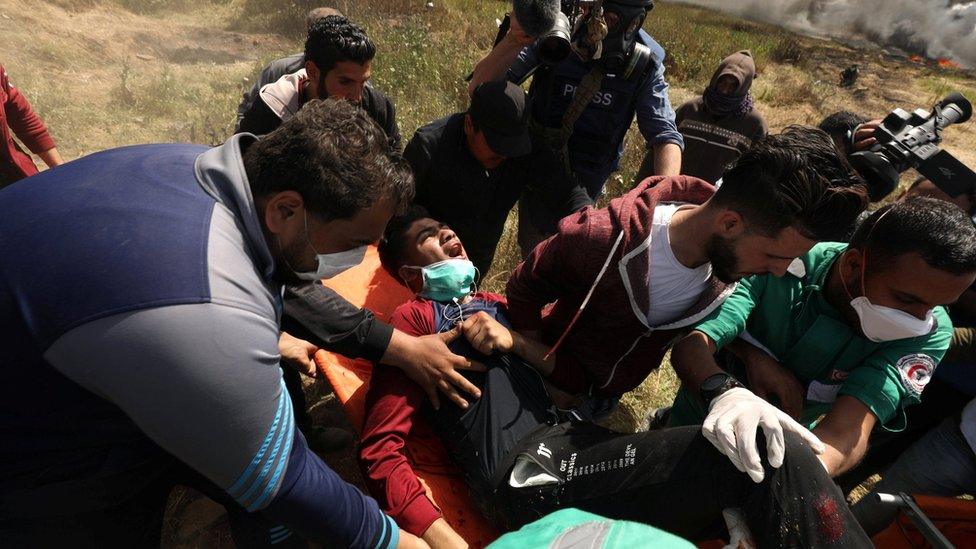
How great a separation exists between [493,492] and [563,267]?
0.84 m

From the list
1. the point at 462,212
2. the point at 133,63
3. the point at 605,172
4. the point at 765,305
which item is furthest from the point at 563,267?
the point at 133,63

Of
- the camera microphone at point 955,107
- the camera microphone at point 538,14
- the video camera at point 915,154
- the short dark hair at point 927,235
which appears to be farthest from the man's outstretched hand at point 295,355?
the camera microphone at point 955,107

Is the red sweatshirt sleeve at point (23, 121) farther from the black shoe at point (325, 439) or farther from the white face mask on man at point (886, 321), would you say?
the white face mask on man at point (886, 321)

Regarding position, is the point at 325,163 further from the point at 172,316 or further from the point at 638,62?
the point at 638,62

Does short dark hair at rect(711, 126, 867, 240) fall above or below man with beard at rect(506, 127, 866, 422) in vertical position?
above

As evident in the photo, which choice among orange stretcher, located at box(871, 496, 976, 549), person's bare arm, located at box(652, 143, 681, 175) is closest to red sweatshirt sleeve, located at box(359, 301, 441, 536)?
orange stretcher, located at box(871, 496, 976, 549)

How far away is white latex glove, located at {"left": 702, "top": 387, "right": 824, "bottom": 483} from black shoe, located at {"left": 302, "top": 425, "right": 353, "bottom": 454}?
178 centimetres

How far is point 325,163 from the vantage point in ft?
4.29

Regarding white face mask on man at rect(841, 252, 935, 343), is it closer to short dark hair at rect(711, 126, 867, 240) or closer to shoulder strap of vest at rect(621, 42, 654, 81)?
short dark hair at rect(711, 126, 867, 240)

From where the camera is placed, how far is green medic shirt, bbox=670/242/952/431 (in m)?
1.93

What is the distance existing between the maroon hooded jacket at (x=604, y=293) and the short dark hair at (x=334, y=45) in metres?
1.55

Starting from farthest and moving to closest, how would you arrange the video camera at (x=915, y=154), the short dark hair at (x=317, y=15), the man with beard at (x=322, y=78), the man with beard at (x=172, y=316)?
1. the short dark hair at (x=317, y=15)
2. the man with beard at (x=322, y=78)
3. the video camera at (x=915, y=154)
4. the man with beard at (x=172, y=316)

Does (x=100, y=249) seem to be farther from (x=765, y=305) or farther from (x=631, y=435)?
(x=765, y=305)

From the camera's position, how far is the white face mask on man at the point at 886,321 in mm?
1896
